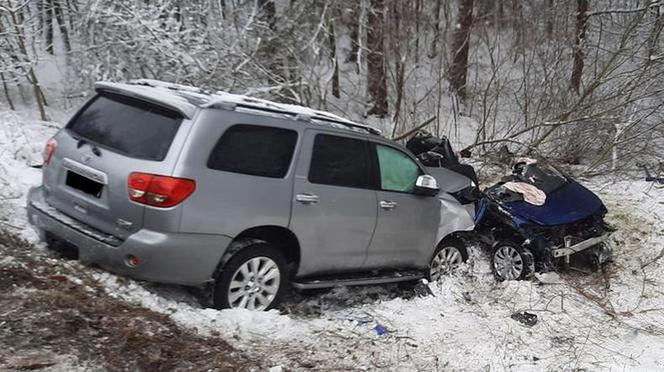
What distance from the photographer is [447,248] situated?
6.81m

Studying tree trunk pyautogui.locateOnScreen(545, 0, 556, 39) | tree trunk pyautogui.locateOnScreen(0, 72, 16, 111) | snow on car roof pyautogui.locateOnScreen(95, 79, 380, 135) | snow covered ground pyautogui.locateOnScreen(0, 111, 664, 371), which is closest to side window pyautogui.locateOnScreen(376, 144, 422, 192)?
snow on car roof pyautogui.locateOnScreen(95, 79, 380, 135)

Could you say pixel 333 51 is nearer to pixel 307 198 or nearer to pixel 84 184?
pixel 307 198

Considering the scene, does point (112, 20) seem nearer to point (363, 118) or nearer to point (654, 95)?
point (363, 118)

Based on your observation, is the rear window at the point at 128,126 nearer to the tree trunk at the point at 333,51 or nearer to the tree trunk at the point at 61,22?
the tree trunk at the point at 61,22

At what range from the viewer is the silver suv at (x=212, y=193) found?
4348mm

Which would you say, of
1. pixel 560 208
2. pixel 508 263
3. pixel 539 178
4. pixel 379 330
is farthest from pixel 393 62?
pixel 379 330

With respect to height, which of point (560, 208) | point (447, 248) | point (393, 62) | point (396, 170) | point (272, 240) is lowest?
point (447, 248)

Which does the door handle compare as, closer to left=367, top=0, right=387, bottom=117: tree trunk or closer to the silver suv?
the silver suv

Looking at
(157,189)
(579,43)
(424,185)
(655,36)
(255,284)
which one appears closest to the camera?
(157,189)

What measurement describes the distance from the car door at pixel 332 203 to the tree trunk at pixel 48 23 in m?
7.64

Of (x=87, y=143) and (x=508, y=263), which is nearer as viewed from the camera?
(x=87, y=143)

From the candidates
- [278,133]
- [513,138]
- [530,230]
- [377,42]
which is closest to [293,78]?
[377,42]

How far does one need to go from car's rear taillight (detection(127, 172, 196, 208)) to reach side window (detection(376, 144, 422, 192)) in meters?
2.21

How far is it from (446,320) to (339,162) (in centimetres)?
168
